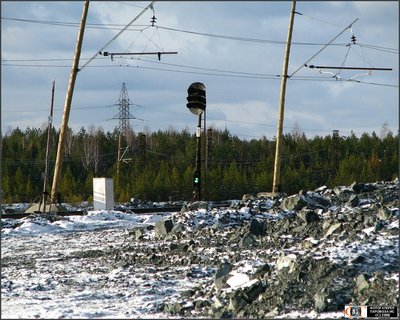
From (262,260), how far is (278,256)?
1.02 ft

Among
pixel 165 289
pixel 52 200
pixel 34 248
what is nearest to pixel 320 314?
pixel 165 289

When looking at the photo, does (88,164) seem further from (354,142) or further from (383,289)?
(383,289)

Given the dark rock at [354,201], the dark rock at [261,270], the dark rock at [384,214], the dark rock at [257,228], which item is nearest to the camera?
the dark rock at [261,270]

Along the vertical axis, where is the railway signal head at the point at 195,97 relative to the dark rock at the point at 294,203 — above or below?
above

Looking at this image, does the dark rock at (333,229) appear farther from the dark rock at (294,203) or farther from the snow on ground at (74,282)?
the dark rock at (294,203)

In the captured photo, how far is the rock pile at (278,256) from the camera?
38.3ft

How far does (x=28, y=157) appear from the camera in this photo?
81.4m

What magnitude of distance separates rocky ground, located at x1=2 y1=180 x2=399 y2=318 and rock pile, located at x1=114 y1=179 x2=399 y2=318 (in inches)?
0.7

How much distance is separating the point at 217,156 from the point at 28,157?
2113 cm

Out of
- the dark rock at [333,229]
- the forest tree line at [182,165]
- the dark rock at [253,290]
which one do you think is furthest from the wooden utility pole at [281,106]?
the forest tree line at [182,165]

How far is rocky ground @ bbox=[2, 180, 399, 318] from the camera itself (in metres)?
11.7

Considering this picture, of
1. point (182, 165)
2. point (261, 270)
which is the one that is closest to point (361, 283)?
point (261, 270)

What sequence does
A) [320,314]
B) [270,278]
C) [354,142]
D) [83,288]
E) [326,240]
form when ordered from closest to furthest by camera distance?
[320,314] → [270,278] → [83,288] → [326,240] → [354,142]

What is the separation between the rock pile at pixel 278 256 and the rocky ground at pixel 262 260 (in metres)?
0.02
